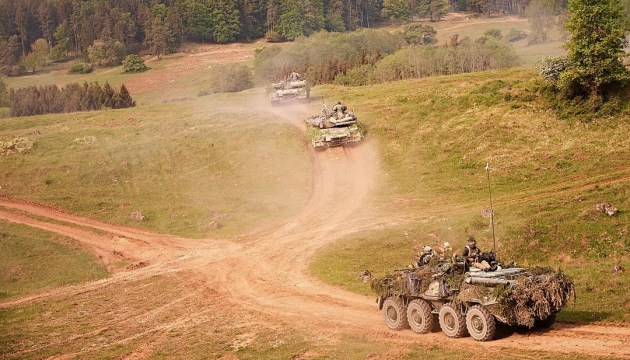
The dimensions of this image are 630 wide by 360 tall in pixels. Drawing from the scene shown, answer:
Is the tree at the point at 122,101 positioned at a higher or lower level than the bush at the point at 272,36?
lower

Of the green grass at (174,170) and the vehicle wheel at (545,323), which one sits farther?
the green grass at (174,170)

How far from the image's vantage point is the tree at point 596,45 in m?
52.0

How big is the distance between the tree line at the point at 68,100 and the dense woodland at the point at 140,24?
43.7m

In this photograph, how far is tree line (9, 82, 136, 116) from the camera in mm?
103062

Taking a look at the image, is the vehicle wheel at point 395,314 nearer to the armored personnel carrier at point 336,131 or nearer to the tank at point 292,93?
the armored personnel carrier at point 336,131

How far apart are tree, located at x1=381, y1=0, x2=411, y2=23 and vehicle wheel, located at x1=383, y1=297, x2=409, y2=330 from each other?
169 metres

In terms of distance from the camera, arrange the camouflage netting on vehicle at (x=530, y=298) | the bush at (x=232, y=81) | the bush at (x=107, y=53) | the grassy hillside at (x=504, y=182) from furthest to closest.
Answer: the bush at (x=107, y=53), the bush at (x=232, y=81), the grassy hillside at (x=504, y=182), the camouflage netting on vehicle at (x=530, y=298)


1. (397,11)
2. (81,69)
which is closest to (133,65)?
(81,69)

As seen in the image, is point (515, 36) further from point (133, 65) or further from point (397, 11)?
point (133, 65)

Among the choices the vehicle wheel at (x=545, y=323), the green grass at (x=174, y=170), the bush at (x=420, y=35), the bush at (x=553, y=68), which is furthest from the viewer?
the bush at (x=420, y=35)

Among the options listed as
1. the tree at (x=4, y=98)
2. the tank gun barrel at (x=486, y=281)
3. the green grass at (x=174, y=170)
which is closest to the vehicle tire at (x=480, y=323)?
the tank gun barrel at (x=486, y=281)

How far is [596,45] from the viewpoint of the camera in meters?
51.8

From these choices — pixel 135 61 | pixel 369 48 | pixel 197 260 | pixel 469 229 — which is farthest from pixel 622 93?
pixel 135 61

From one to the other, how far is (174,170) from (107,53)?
103844mm
